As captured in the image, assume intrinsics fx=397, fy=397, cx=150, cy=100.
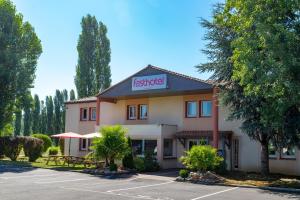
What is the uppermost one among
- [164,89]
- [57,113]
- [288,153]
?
[57,113]

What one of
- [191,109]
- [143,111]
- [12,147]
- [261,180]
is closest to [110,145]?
[191,109]

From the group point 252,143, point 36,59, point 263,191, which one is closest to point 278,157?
point 252,143

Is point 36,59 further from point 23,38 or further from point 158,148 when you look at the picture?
point 158,148

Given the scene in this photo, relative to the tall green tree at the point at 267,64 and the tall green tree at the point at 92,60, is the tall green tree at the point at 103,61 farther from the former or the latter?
the tall green tree at the point at 267,64

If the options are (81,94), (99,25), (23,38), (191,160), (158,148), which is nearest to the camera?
(191,160)

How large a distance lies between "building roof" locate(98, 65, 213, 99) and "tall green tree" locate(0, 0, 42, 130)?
8.65 metres

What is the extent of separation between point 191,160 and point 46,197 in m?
9.88

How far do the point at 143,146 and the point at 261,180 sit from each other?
1058 centimetres

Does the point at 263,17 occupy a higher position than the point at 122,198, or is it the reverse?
the point at 263,17

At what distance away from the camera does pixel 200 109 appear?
1163 inches

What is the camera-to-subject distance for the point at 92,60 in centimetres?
5188

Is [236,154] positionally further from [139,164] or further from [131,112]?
[131,112]

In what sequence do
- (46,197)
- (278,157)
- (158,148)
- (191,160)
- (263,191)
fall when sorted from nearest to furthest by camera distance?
(46,197) → (263,191) → (191,160) → (278,157) → (158,148)

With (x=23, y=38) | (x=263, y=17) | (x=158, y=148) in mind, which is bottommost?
(x=158, y=148)
